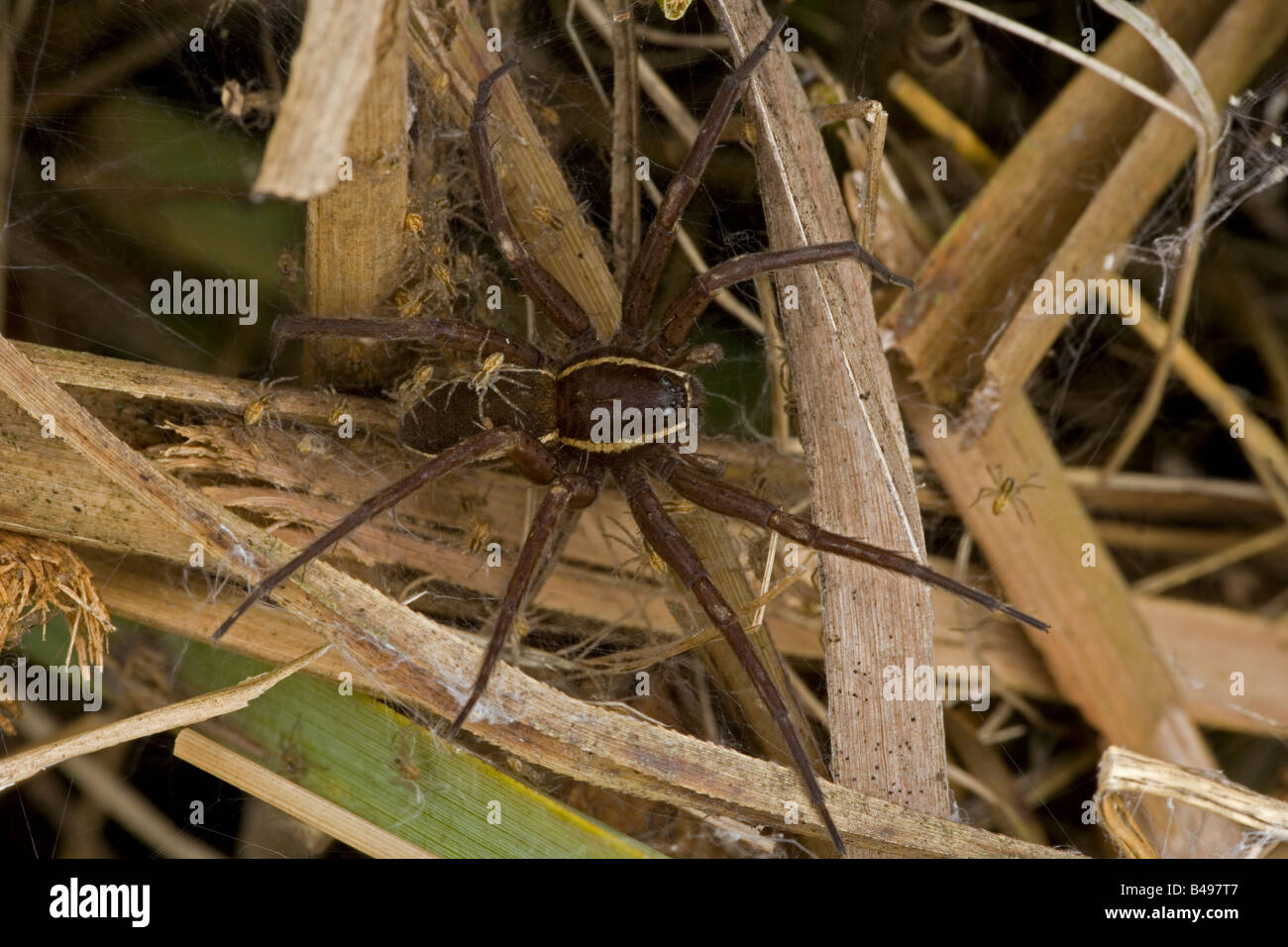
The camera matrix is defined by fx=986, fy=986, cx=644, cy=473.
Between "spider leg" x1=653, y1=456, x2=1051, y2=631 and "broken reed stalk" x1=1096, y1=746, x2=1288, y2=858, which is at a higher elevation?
"spider leg" x1=653, y1=456, x2=1051, y2=631

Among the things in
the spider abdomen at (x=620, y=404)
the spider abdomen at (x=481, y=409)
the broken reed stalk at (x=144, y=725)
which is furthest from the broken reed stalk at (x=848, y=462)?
the broken reed stalk at (x=144, y=725)

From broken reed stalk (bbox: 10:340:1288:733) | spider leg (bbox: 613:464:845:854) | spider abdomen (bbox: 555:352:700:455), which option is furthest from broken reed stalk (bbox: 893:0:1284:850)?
spider leg (bbox: 613:464:845:854)

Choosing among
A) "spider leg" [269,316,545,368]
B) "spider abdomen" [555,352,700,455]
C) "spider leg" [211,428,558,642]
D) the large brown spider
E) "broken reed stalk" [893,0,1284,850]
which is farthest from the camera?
"broken reed stalk" [893,0,1284,850]

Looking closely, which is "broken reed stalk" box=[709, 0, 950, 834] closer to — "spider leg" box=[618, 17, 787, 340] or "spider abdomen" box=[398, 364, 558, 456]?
"spider leg" box=[618, 17, 787, 340]

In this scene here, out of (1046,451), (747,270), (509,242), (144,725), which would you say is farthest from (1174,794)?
(144,725)

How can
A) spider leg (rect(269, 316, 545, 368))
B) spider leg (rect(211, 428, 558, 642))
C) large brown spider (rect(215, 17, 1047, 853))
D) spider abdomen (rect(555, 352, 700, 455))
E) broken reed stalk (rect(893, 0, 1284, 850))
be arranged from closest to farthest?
spider leg (rect(211, 428, 558, 642)) → large brown spider (rect(215, 17, 1047, 853)) → spider leg (rect(269, 316, 545, 368)) → spider abdomen (rect(555, 352, 700, 455)) → broken reed stalk (rect(893, 0, 1284, 850))

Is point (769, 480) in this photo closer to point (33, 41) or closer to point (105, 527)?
point (105, 527)

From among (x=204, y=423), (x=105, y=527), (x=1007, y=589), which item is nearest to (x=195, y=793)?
(x=105, y=527)

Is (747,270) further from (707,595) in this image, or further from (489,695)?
(489,695)
